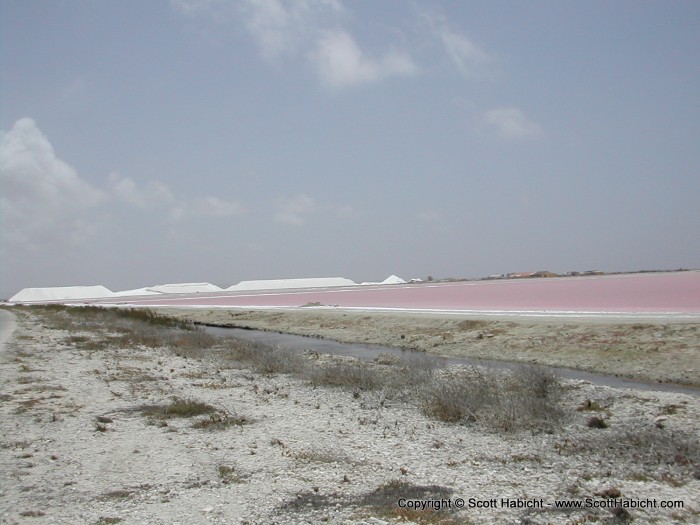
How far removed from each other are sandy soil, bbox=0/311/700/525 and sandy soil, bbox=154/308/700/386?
4382 millimetres

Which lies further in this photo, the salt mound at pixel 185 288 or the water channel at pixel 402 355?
the salt mound at pixel 185 288

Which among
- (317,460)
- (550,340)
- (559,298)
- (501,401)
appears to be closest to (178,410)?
(317,460)

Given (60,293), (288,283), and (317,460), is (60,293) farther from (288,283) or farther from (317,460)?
(317,460)

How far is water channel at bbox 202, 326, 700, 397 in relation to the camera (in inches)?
582

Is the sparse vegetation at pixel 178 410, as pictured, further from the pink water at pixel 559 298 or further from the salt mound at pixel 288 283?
the salt mound at pixel 288 283

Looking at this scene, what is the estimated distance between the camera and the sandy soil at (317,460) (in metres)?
6.60

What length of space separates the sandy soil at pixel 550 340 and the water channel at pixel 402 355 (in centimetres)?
55

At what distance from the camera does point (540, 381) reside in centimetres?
1266

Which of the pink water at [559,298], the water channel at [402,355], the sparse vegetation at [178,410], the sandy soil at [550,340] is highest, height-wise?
the pink water at [559,298]

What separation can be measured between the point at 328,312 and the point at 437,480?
31724 mm

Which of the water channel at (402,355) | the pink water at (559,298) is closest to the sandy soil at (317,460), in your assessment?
the water channel at (402,355)

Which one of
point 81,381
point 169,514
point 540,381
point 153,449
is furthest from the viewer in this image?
point 81,381

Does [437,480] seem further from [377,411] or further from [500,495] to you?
[377,411]

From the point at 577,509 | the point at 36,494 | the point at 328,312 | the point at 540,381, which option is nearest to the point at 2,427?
the point at 36,494
